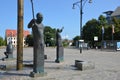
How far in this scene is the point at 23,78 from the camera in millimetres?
10711

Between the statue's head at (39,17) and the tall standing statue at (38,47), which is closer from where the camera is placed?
the tall standing statue at (38,47)

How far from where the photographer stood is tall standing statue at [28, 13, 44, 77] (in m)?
11.5

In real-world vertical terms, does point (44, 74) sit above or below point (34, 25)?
below

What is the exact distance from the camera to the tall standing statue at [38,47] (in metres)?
11.5

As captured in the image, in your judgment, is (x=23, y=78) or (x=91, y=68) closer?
(x=23, y=78)

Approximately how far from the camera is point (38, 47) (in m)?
11.6

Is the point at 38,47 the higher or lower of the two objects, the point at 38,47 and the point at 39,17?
the lower

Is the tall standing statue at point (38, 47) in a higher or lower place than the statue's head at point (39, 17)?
lower

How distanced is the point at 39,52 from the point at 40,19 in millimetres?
1214

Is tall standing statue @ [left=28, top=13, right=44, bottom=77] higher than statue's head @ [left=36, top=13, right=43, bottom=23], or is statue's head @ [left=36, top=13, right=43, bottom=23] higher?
statue's head @ [left=36, top=13, right=43, bottom=23]

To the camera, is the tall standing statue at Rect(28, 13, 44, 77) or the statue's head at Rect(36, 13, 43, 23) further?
the statue's head at Rect(36, 13, 43, 23)

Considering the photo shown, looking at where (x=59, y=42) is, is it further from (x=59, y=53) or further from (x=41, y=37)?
(x=41, y=37)

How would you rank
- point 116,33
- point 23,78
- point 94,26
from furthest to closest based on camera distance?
point 94,26 < point 116,33 < point 23,78

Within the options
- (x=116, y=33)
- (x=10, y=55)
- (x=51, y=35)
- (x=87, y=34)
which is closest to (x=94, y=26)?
(x=87, y=34)
